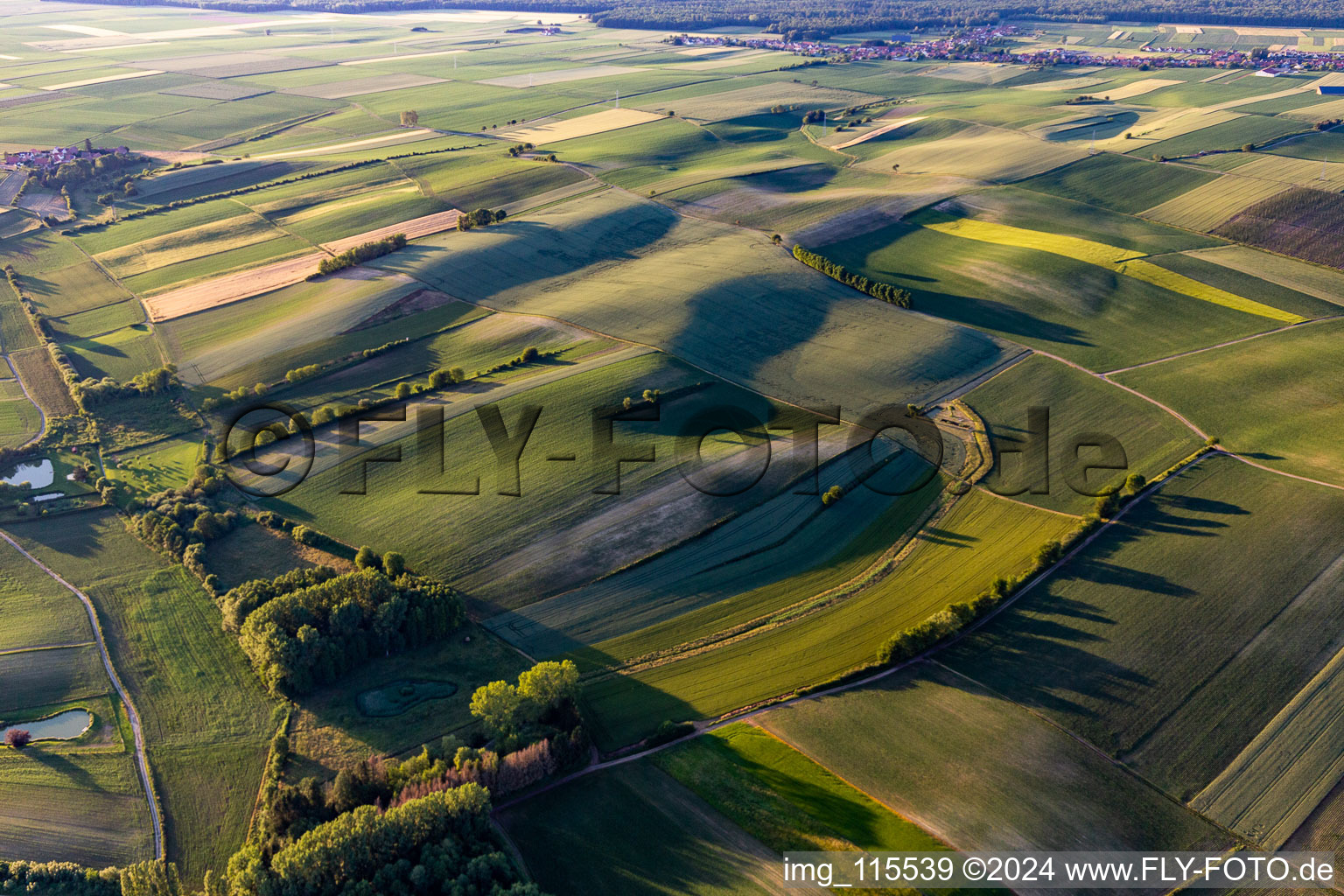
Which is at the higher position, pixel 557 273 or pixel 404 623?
pixel 557 273

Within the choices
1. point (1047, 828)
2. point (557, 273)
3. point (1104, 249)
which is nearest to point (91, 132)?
point (557, 273)

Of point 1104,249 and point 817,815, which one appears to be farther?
point 1104,249

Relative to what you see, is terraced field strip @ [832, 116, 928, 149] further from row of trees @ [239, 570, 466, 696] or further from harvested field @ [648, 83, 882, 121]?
row of trees @ [239, 570, 466, 696]

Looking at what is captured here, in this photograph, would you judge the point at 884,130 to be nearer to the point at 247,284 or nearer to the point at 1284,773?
the point at 247,284

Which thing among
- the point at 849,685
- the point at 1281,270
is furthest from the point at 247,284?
the point at 1281,270

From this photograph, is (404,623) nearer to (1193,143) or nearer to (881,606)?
(881,606)
